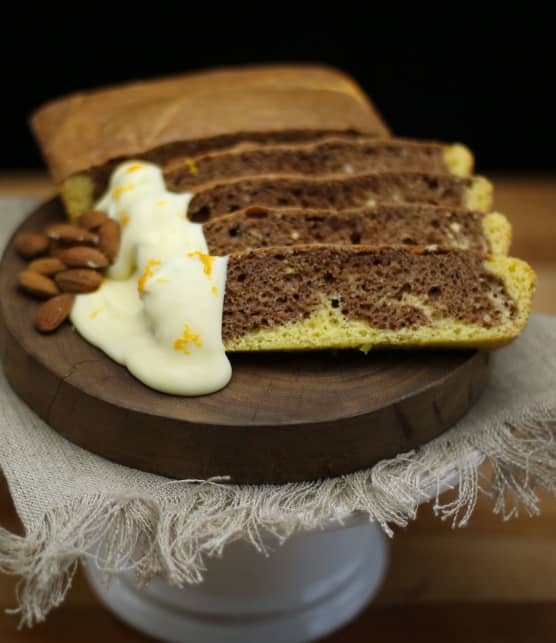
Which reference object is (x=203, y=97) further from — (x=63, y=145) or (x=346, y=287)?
(x=346, y=287)

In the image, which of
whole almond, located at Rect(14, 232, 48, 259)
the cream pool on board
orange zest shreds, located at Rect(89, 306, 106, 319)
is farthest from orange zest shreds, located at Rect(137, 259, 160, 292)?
whole almond, located at Rect(14, 232, 48, 259)

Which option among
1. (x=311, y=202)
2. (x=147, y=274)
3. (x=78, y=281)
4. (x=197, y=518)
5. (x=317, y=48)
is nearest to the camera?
(x=197, y=518)

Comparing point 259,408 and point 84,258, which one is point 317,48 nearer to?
point 84,258

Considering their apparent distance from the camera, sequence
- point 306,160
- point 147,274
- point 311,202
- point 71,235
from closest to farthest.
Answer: point 147,274, point 71,235, point 311,202, point 306,160

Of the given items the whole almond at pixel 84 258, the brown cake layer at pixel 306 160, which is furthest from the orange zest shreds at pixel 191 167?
the whole almond at pixel 84 258

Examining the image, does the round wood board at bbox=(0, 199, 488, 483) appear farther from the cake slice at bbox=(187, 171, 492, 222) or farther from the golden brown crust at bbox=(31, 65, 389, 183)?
the golden brown crust at bbox=(31, 65, 389, 183)

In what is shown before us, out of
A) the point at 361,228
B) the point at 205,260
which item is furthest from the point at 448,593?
the point at 205,260
